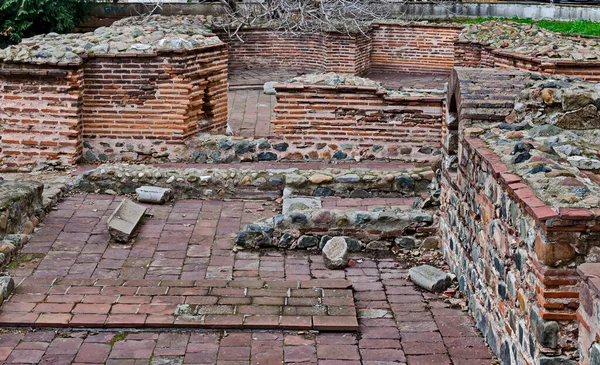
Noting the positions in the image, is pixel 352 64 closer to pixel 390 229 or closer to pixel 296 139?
pixel 296 139

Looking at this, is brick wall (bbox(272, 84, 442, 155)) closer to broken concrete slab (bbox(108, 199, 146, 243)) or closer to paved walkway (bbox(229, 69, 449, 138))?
paved walkway (bbox(229, 69, 449, 138))

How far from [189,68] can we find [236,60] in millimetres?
9117

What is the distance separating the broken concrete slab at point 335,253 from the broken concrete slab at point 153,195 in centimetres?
210

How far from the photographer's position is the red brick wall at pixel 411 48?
62.0ft

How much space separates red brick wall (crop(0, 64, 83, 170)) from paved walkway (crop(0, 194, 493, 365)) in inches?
81.1

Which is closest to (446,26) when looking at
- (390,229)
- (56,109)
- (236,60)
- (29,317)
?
(236,60)

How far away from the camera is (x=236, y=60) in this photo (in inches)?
731

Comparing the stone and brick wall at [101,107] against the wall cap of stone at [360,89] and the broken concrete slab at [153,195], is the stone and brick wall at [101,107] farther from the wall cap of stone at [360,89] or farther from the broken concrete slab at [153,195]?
the broken concrete slab at [153,195]

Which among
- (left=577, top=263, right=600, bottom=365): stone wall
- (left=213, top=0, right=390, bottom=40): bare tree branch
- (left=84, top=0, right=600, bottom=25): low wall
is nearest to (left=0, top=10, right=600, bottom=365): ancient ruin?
(left=577, top=263, right=600, bottom=365): stone wall

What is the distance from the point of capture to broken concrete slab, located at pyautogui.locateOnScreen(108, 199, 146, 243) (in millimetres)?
6629

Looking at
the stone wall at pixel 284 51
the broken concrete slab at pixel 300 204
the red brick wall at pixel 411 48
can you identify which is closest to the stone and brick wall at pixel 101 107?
the broken concrete slab at pixel 300 204

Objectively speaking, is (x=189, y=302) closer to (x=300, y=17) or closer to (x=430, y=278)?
(x=430, y=278)

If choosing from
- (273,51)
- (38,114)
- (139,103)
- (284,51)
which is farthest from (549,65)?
(273,51)

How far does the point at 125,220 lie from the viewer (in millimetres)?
6824
